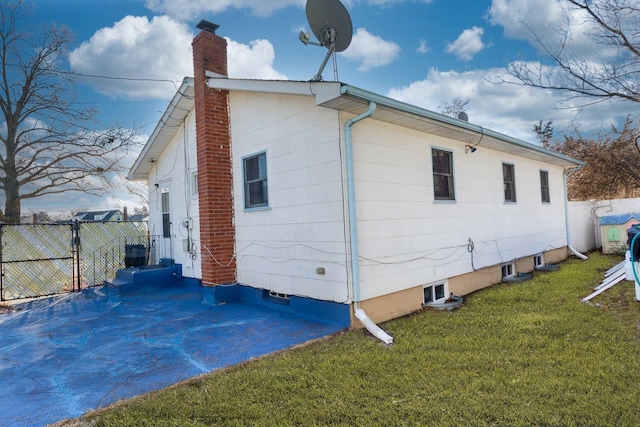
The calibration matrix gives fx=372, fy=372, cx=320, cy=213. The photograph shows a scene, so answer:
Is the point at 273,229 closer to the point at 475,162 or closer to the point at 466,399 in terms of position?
the point at 466,399

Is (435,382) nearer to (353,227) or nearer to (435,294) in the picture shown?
(353,227)

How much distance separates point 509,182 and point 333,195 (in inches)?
241

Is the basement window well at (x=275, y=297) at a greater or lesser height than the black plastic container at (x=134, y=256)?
lesser

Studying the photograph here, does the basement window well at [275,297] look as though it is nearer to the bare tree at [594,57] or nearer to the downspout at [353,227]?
the downspout at [353,227]

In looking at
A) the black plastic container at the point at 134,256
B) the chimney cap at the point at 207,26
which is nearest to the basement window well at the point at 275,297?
the black plastic container at the point at 134,256

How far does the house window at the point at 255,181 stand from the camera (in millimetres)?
6582

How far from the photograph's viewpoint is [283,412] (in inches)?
118

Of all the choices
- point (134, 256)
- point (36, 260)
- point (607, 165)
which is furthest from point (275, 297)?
point (607, 165)

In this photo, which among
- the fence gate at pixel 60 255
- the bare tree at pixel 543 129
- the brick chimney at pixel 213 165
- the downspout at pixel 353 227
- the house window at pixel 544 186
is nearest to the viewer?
the downspout at pixel 353 227

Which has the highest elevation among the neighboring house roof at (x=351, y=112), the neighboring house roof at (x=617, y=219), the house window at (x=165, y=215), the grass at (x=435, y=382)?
the neighboring house roof at (x=351, y=112)

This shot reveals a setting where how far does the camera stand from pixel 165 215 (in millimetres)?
9781

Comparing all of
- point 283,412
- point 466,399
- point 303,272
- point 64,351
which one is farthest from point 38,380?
point 466,399

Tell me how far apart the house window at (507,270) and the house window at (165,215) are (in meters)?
8.33

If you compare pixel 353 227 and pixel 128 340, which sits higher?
pixel 353 227
